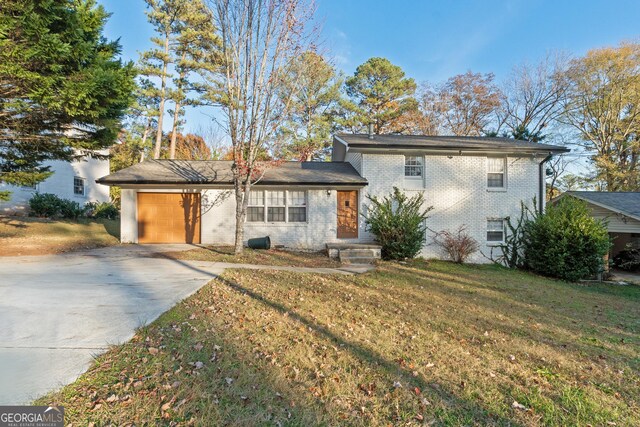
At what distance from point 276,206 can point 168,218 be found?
4554 millimetres

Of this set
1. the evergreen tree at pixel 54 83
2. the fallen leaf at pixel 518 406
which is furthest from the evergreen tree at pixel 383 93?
the fallen leaf at pixel 518 406

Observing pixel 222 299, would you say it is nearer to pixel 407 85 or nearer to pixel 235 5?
pixel 235 5

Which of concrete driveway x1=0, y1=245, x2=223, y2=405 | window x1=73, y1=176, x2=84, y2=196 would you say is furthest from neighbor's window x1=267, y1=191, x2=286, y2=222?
window x1=73, y1=176, x2=84, y2=196

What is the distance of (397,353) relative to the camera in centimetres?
341

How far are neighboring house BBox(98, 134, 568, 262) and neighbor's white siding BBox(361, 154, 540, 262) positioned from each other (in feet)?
0.14

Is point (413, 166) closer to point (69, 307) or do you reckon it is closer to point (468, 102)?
point (69, 307)

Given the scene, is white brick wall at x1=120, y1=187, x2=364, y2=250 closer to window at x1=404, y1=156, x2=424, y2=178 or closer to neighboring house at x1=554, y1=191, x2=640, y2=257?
window at x1=404, y1=156, x2=424, y2=178

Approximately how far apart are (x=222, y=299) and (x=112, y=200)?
22.6 meters

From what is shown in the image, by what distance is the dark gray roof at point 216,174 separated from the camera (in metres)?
11.5

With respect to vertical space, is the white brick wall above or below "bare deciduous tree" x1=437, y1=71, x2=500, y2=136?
below

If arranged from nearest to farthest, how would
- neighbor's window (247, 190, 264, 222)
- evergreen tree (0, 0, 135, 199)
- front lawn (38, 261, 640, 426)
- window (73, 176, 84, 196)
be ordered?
front lawn (38, 261, 640, 426) → evergreen tree (0, 0, 135, 199) → neighbor's window (247, 190, 264, 222) → window (73, 176, 84, 196)

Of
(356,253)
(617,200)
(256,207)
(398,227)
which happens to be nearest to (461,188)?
(398,227)

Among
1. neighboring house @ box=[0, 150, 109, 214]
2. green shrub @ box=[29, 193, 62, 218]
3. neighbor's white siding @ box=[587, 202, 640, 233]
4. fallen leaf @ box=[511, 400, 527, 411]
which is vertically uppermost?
neighboring house @ box=[0, 150, 109, 214]

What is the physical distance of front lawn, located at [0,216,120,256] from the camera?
945cm
